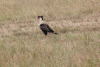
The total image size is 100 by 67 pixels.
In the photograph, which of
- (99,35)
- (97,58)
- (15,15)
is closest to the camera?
(97,58)

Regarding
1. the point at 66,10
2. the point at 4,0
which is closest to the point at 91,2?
the point at 66,10

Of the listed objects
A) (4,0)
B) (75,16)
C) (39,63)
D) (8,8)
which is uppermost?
(4,0)

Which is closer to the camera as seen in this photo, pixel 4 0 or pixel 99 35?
pixel 99 35

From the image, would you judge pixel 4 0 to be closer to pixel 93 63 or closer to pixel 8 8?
pixel 8 8

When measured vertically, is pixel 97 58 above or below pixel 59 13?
below

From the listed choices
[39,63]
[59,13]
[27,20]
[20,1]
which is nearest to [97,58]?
[39,63]

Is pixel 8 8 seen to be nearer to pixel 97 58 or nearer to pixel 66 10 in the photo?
pixel 66 10

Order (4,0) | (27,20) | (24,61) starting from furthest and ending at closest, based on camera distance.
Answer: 1. (4,0)
2. (27,20)
3. (24,61)
